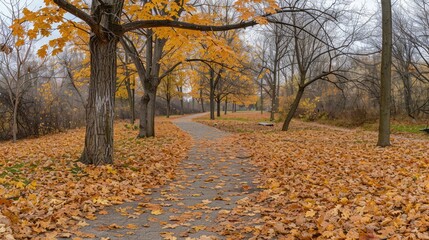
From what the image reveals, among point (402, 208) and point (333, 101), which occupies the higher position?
point (333, 101)

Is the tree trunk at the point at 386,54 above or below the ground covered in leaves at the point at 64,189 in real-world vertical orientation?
above

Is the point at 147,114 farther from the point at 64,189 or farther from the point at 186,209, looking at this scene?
the point at 186,209

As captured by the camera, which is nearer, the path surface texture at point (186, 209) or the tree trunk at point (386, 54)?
the path surface texture at point (186, 209)

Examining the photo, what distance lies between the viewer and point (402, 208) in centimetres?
404

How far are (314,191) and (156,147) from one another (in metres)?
6.82

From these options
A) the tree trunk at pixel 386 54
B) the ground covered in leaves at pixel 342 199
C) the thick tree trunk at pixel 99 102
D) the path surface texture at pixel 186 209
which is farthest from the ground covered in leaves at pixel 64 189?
the tree trunk at pixel 386 54

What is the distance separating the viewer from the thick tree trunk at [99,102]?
23.2ft

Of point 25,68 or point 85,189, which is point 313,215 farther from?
point 25,68

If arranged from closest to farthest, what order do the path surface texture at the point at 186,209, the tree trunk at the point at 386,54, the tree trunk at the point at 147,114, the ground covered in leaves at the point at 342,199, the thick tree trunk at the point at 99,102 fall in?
1. the ground covered in leaves at the point at 342,199
2. the path surface texture at the point at 186,209
3. the thick tree trunk at the point at 99,102
4. the tree trunk at the point at 386,54
5. the tree trunk at the point at 147,114

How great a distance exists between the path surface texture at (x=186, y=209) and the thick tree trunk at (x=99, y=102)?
6.07 feet

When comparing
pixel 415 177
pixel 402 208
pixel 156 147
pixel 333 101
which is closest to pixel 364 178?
pixel 415 177

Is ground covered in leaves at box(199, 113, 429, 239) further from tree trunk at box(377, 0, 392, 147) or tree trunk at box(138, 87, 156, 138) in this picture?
tree trunk at box(138, 87, 156, 138)

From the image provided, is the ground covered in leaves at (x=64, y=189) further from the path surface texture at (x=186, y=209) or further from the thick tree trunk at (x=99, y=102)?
the thick tree trunk at (x=99, y=102)

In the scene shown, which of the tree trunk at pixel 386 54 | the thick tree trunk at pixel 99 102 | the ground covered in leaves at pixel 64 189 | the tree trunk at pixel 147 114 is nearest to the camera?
the ground covered in leaves at pixel 64 189
